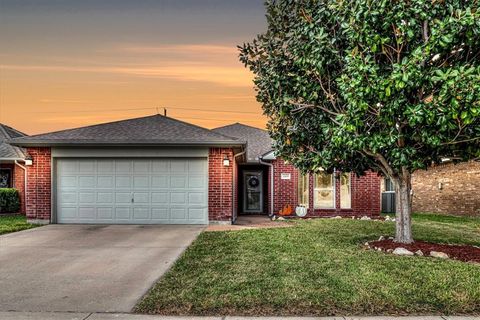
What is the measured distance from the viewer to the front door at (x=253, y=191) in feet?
63.8

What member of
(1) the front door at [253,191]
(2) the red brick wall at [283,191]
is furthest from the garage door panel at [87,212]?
(1) the front door at [253,191]

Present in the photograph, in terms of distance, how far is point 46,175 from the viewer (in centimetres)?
1408

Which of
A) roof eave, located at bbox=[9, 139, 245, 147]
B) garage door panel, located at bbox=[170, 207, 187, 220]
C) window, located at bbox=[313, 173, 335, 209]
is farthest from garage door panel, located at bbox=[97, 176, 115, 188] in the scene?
window, located at bbox=[313, 173, 335, 209]

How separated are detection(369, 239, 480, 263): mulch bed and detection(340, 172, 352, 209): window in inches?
307

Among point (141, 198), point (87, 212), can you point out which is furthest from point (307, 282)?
point (87, 212)

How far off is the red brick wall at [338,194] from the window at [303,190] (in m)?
0.15

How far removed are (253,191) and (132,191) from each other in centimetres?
680

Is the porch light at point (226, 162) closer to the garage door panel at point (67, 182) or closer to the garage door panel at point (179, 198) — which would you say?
the garage door panel at point (179, 198)

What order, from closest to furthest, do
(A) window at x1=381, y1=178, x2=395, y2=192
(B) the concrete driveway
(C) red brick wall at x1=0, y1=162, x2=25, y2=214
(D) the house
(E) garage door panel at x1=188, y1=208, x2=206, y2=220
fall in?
(B) the concrete driveway
(D) the house
(E) garage door panel at x1=188, y1=208, x2=206, y2=220
(C) red brick wall at x1=0, y1=162, x2=25, y2=214
(A) window at x1=381, y1=178, x2=395, y2=192

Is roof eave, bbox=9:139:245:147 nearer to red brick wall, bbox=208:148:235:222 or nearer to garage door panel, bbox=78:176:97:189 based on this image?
red brick wall, bbox=208:148:235:222

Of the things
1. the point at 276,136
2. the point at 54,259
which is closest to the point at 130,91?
the point at 276,136

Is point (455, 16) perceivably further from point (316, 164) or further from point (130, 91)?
point (130, 91)

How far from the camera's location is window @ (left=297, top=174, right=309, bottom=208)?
17.6m

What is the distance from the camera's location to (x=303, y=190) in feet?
57.9
